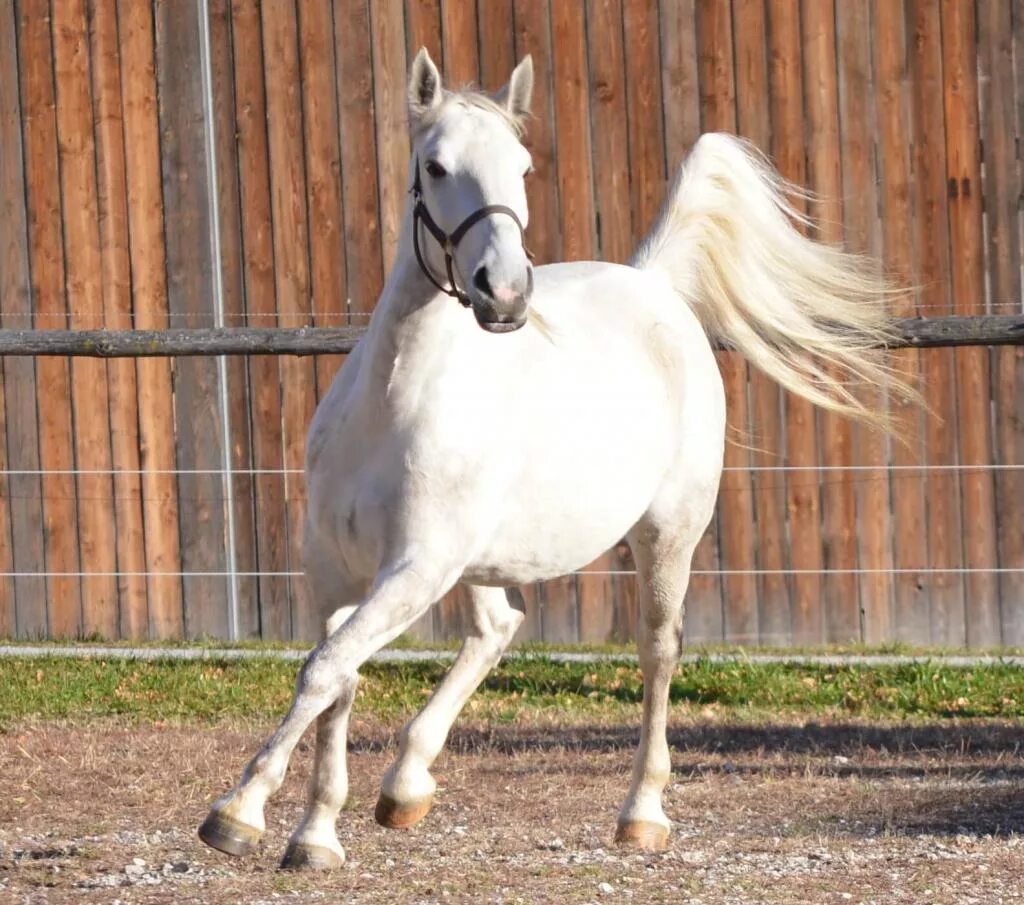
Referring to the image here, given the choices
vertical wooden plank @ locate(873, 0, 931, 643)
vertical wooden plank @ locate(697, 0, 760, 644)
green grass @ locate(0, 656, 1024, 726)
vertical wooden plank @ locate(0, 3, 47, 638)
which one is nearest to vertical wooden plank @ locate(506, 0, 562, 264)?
vertical wooden plank @ locate(697, 0, 760, 644)

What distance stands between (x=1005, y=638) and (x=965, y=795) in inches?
140

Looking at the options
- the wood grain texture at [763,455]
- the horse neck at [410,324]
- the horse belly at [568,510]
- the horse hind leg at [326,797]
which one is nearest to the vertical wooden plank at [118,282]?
the wood grain texture at [763,455]

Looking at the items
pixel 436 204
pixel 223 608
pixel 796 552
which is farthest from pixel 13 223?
pixel 436 204

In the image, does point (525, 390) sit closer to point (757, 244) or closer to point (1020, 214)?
point (757, 244)

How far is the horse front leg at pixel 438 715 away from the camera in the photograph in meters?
4.70

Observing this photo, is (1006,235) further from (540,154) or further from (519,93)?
(519,93)

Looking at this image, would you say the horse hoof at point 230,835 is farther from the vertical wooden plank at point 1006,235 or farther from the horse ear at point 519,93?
the vertical wooden plank at point 1006,235

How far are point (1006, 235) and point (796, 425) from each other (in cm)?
145

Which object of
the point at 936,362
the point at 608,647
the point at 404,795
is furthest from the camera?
the point at 936,362

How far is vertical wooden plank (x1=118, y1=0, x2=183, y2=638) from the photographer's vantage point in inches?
379

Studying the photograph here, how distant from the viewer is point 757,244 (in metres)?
6.20

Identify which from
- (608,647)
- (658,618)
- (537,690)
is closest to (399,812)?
(658,618)

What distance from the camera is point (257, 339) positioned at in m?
8.32

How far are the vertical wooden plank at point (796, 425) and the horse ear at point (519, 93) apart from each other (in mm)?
4888
